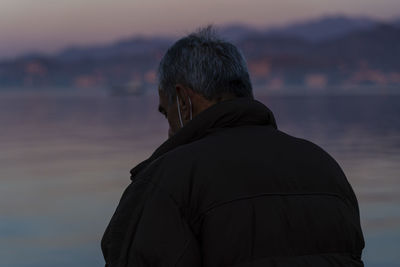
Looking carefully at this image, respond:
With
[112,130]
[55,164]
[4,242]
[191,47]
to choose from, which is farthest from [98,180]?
[112,130]

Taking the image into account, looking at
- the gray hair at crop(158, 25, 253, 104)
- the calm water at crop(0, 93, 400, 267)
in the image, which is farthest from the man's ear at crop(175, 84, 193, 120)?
the calm water at crop(0, 93, 400, 267)

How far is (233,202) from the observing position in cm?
149

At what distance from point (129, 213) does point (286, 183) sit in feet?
1.19

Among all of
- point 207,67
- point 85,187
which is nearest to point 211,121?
point 207,67

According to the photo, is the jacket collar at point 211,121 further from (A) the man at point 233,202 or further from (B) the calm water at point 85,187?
(B) the calm water at point 85,187

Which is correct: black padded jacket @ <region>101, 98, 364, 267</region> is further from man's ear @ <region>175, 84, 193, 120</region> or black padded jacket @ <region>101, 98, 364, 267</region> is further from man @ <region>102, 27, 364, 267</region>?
man's ear @ <region>175, 84, 193, 120</region>

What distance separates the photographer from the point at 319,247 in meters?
1.58

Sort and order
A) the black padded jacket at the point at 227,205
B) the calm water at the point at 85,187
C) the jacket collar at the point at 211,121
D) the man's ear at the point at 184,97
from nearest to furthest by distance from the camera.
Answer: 1. the black padded jacket at the point at 227,205
2. the jacket collar at the point at 211,121
3. the man's ear at the point at 184,97
4. the calm water at the point at 85,187

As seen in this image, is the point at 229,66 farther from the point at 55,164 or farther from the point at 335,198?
the point at 55,164

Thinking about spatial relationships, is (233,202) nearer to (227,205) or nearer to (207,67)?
(227,205)

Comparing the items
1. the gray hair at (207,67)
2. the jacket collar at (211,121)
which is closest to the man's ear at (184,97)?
the gray hair at (207,67)

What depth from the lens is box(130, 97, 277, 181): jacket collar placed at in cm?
161

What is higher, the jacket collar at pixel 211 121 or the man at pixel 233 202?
the jacket collar at pixel 211 121

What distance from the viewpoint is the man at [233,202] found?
4.83ft
